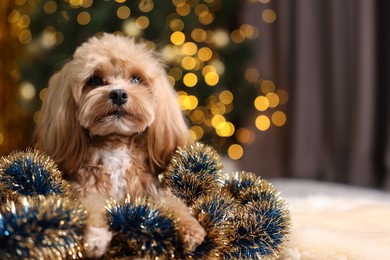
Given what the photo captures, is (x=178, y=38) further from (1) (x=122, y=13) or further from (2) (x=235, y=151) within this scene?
(2) (x=235, y=151)

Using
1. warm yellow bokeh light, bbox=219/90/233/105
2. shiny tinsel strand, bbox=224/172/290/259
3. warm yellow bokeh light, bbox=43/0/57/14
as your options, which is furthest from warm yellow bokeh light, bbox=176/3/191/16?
shiny tinsel strand, bbox=224/172/290/259

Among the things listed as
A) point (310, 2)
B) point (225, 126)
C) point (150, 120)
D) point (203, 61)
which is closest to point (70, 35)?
point (203, 61)

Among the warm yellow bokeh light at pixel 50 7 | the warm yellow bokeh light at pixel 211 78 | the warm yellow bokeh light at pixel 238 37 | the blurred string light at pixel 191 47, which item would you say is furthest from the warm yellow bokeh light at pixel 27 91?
the warm yellow bokeh light at pixel 238 37

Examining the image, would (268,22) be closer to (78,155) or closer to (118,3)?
(118,3)

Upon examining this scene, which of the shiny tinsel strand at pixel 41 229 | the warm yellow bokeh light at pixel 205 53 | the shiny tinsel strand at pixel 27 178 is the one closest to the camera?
the shiny tinsel strand at pixel 41 229

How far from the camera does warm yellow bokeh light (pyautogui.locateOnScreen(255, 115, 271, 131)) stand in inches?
141

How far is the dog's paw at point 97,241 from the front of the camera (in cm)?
92

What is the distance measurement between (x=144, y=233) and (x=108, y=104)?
1.19 ft

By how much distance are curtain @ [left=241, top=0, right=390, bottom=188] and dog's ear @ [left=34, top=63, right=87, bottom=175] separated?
6.69 ft

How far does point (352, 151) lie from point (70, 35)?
192 centimetres

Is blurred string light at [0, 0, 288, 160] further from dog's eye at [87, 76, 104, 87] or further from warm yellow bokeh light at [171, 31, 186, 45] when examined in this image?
dog's eye at [87, 76, 104, 87]

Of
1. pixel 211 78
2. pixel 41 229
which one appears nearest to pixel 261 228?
pixel 41 229

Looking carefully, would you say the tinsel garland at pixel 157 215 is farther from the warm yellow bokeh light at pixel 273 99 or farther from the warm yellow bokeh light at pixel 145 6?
the warm yellow bokeh light at pixel 273 99

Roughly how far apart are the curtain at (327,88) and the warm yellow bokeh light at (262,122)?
0.07 m
